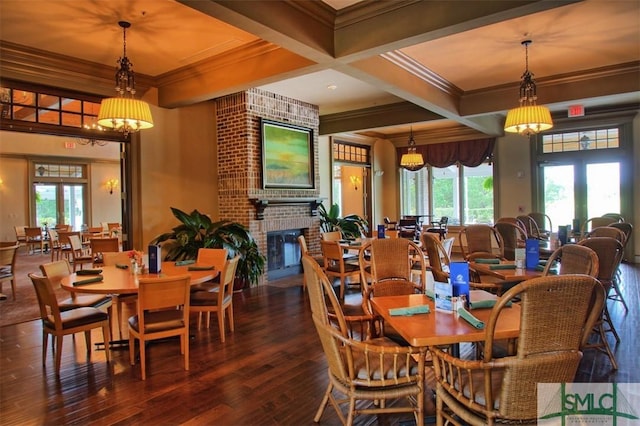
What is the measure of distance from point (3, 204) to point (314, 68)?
1251 cm

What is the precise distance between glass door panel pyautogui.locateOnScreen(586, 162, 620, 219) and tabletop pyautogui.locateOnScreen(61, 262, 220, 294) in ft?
28.4

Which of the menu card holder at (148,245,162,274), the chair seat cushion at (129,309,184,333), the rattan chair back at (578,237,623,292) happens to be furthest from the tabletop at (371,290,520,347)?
the menu card holder at (148,245,162,274)

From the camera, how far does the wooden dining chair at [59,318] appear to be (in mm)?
3129

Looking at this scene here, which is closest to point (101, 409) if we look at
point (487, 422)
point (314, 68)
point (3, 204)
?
point (487, 422)

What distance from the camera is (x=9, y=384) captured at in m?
3.07

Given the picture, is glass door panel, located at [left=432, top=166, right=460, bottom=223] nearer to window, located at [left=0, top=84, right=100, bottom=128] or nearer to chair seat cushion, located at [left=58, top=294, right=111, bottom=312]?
window, located at [left=0, top=84, right=100, bottom=128]

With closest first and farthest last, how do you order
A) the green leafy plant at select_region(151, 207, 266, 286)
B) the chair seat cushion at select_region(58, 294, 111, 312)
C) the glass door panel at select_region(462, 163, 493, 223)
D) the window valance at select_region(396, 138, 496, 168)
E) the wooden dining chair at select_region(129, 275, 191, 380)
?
the wooden dining chair at select_region(129, 275, 191, 380)
the chair seat cushion at select_region(58, 294, 111, 312)
the green leafy plant at select_region(151, 207, 266, 286)
the window valance at select_region(396, 138, 496, 168)
the glass door panel at select_region(462, 163, 493, 223)

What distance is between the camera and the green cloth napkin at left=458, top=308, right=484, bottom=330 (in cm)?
194

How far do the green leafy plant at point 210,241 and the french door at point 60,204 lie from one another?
9.54m

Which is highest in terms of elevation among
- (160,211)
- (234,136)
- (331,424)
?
(234,136)

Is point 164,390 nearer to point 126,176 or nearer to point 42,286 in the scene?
point 42,286

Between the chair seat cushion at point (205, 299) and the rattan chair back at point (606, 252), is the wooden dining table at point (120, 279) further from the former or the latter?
the rattan chair back at point (606, 252)

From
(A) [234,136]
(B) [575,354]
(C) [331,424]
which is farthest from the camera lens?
(A) [234,136]

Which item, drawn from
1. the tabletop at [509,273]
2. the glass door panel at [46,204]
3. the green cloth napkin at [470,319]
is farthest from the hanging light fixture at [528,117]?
the glass door panel at [46,204]
